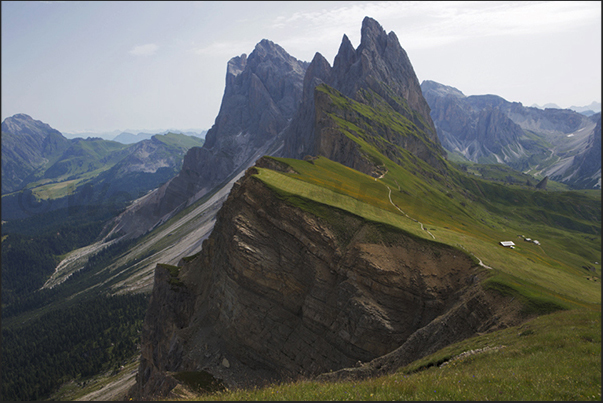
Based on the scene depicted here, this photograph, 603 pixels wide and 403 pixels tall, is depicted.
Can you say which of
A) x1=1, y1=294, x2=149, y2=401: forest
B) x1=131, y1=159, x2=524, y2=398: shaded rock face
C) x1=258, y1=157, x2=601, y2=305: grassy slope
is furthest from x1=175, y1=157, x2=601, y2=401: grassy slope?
x1=1, y1=294, x2=149, y2=401: forest

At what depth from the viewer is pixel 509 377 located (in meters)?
18.0

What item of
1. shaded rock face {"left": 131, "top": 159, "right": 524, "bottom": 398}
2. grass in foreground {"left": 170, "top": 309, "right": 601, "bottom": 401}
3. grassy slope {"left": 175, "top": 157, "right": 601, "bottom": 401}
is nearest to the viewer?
grass in foreground {"left": 170, "top": 309, "right": 601, "bottom": 401}

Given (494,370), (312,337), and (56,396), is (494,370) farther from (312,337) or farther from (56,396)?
(56,396)

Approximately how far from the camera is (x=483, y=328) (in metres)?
34.8

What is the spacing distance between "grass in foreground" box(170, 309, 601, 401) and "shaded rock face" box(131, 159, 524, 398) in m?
13.0

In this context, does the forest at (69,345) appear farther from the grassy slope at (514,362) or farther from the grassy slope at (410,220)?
the grassy slope at (514,362)

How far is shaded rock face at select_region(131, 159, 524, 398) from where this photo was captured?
4394cm

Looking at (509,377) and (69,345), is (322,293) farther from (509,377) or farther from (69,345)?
(69,345)

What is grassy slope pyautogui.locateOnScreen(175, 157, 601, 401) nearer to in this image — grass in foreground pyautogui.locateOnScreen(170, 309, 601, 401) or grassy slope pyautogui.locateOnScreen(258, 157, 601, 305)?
grass in foreground pyautogui.locateOnScreen(170, 309, 601, 401)

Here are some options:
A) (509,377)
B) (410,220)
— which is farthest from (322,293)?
(509,377)

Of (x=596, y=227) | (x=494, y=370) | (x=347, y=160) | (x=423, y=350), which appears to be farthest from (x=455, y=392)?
(x=596, y=227)

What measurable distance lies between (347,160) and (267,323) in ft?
277

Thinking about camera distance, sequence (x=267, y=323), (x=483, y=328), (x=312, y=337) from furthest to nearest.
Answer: (x=267, y=323)
(x=312, y=337)
(x=483, y=328)

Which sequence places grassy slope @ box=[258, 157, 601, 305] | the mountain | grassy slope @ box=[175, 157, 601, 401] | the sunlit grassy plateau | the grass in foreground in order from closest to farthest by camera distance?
the grass in foreground, grassy slope @ box=[175, 157, 601, 401], the sunlit grassy plateau, the mountain, grassy slope @ box=[258, 157, 601, 305]
